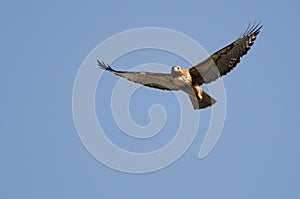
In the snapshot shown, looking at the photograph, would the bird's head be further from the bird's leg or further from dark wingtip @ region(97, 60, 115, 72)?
dark wingtip @ region(97, 60, 115, 72)

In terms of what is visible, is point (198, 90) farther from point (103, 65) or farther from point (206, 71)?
point (103, 65)

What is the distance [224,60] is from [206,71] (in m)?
0.49

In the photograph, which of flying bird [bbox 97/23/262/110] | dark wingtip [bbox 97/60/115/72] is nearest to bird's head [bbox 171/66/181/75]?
flying bird [bbox 97/23/262/110]

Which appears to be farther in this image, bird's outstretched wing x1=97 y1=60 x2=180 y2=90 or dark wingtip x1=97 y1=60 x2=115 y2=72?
dark wingtip x1=97 y1=60 x2=115 y2=72

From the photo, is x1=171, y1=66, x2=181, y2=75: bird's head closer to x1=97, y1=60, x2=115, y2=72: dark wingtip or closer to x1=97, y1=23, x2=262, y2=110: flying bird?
x1=97, y1=23, x2=262, y2=110: flying bird

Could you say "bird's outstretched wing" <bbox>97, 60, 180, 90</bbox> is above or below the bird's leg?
above

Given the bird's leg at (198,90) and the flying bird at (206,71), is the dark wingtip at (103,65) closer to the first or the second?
the flying bird at (206,71)

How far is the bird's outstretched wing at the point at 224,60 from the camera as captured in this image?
16.8m

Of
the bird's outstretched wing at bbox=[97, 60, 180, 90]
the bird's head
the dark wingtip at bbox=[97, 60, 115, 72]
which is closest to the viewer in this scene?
the bird's head

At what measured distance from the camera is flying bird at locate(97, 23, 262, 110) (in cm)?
1664

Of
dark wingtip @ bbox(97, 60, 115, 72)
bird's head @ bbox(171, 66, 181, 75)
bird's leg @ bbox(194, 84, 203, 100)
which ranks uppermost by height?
dark wingtip @ bbox(97, 60, 115, 72)

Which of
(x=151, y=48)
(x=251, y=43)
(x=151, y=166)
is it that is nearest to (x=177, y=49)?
(x=151, y=48)

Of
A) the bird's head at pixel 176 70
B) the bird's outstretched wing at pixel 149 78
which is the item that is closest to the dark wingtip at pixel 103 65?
the bird's outstretched wing at pixel 149 78

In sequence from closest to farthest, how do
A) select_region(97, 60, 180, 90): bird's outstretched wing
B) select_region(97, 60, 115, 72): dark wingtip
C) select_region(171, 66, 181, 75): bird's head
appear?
select_region(171, 66, 181, 75): bird's head, select_region(97, 60, 180, 90): bird's outstretched wing, select_region(97, 60, 115, 72): dark wingtip
